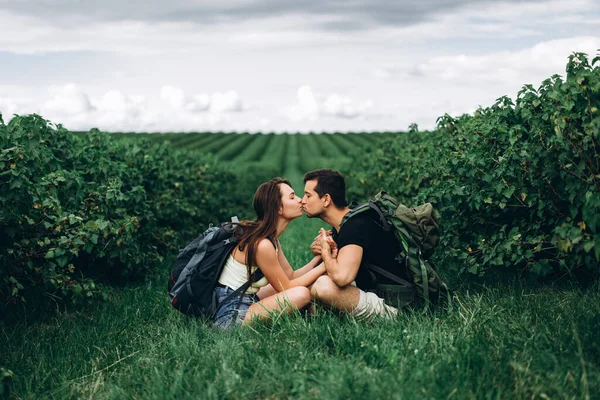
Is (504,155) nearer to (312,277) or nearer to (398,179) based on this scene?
(312,277)

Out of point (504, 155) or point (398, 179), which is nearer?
point (504, 155)

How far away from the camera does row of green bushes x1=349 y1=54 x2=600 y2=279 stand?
13.5 ft

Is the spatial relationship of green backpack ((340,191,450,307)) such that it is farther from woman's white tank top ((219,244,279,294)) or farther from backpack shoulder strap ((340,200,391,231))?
woman's white tank top ((219,244,279,294))

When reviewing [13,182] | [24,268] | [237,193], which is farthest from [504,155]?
[237,193]

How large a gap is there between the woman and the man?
0.18m

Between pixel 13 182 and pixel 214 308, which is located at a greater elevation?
pixel 13 182

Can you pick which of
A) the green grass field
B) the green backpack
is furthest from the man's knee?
the green backpack

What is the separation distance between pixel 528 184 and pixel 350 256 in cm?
178

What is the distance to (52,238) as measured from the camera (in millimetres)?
5477

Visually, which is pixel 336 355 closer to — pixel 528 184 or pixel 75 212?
pixel 528 184

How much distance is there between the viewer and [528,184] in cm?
512

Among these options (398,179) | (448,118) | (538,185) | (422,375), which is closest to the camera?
(422,375)

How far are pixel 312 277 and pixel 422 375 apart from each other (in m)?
1.83

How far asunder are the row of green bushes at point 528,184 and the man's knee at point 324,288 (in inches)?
55.3
